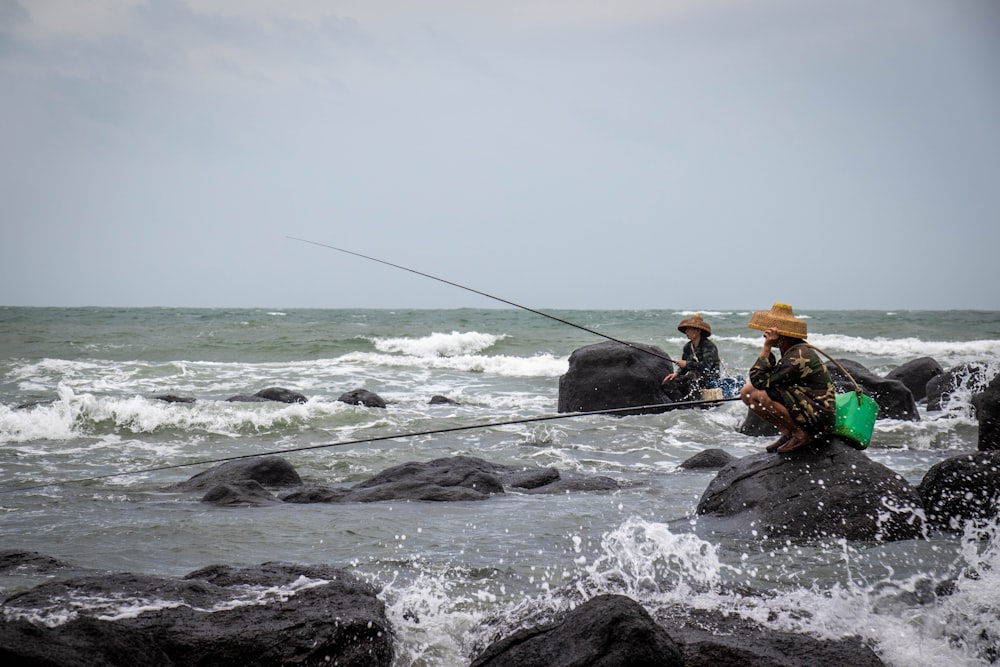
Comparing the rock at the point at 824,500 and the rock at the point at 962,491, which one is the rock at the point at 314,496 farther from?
the rock at the point at 962,491

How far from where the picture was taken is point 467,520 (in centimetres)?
694

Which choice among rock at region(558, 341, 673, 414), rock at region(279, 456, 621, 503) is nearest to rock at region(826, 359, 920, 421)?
rock at region(558, 341, 673, 414)

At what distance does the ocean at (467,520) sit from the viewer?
4504 millimetres

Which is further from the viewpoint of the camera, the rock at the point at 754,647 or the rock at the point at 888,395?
the rock at the point at 888,395

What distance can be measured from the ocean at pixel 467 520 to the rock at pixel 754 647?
9.0 inches

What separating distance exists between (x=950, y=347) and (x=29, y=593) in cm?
3405

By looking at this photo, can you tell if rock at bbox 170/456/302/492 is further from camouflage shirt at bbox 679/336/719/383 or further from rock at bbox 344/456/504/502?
camouflage shirt at bbox 679/336/719/383

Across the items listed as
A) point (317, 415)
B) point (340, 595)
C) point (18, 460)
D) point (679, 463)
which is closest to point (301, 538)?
point (340, 595)

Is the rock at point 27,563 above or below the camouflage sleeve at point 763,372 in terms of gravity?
below

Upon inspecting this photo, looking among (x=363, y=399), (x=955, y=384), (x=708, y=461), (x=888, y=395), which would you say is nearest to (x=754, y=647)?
(x=708, y=461)

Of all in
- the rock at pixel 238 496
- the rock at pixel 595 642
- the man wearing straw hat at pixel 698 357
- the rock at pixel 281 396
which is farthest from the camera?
the rock at pixel 281 396

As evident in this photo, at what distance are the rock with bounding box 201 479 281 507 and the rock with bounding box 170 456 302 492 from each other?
22.3 inches

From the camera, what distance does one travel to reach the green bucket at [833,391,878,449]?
6.29 m

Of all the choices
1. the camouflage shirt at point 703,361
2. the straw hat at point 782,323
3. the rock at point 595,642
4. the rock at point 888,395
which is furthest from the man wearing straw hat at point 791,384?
the rock at point 888,395
